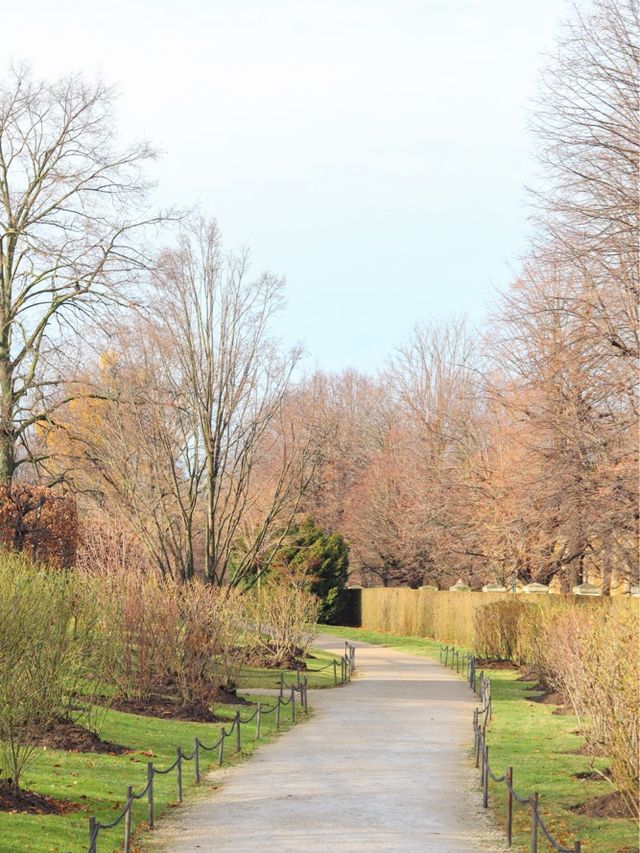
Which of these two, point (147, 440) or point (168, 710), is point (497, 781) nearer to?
point (168, 710)

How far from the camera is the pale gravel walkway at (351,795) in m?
9.89

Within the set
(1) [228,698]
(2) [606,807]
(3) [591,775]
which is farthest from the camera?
(1) [228,698]

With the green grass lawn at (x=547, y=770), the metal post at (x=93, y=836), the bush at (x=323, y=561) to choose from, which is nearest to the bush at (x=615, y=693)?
the green grass lawn at (x=547, y=770)

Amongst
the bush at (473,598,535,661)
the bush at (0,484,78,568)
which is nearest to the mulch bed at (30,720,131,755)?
the bush at (0,484,78,568)

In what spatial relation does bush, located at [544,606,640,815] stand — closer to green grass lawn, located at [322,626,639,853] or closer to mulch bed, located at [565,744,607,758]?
mulch bed, located at [565,744,607,758]

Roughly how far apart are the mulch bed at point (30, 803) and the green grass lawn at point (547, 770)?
4.32 metres

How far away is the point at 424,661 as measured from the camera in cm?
3403

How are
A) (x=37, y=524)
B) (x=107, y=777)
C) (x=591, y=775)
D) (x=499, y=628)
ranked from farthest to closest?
(x=499, y=628) → (x=37, y=524) → (x=591, y=775) → (x=107, y=777)

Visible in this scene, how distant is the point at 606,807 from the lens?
1121cm

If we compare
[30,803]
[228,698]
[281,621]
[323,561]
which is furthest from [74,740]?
[323,561]

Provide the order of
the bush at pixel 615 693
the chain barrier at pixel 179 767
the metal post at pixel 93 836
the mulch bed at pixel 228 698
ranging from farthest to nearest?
the mulch bed at pixel 228 698
the bush at pixel 615 693
the chain barrier at pixel 179 767
the metal post at pixel 93 836

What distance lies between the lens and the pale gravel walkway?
9891mm

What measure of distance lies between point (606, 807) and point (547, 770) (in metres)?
2.71

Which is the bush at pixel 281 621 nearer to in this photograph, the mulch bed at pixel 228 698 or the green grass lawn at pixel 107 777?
the mulch bed at pixel 228 698
